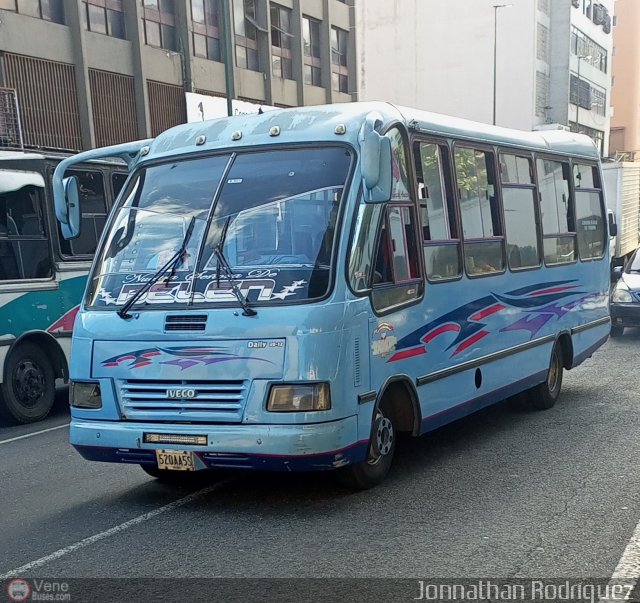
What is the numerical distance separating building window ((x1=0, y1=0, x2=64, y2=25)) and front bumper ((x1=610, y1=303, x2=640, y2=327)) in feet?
46.8

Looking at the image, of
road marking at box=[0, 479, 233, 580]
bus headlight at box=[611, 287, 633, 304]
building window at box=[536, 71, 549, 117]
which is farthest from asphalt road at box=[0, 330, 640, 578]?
building window at box=[536, 71, 549, 117]

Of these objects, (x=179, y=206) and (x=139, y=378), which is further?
(x=179, y=206)

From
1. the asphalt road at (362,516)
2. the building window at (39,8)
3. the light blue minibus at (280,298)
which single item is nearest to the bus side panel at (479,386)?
the light blue minibus at (280,298)

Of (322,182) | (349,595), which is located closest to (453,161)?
(322,182)

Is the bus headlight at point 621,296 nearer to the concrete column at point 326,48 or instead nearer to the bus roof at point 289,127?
the bus roof at point 289,127

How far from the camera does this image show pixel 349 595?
178 inches

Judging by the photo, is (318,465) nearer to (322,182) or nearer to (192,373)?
(192,373)

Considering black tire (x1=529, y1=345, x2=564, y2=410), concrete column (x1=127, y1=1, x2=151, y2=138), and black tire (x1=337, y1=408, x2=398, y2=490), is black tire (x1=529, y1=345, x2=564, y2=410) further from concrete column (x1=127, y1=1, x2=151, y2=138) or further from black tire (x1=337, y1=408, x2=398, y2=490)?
concrete column (x1=127, y1=1, x2=151, y2=138)

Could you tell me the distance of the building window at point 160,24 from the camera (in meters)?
23.7

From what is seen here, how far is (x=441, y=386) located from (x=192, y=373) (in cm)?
225

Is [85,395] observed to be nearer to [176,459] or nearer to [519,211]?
[176,459]

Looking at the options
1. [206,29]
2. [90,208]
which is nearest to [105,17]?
[206,29]

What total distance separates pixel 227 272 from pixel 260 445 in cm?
121

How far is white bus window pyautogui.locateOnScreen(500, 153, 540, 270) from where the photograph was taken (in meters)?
8.63
